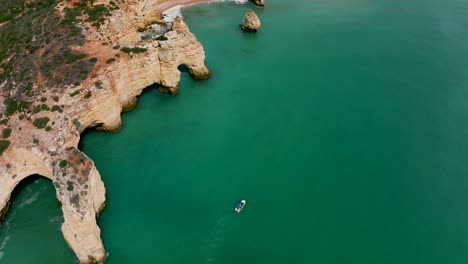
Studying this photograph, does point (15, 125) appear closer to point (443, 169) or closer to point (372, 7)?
point (443, 169)

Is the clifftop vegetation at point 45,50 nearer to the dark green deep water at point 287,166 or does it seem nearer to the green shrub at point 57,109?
the green shrub at point 57,109

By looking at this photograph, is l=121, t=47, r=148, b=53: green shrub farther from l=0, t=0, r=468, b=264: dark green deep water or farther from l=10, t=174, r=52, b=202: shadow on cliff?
l=10, t=174, r=52, b=202: shadow on cliff

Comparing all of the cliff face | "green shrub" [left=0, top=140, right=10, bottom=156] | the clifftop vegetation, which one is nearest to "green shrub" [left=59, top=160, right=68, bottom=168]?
the cliff face

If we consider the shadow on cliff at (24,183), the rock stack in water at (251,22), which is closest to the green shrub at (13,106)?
the shadow on cliff at (24,183)

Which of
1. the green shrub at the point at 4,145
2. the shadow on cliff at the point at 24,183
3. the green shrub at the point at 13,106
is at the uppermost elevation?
the green shrub at the point at 13,106

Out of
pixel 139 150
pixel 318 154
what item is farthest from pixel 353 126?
pixel 139 150

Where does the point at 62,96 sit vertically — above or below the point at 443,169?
above
